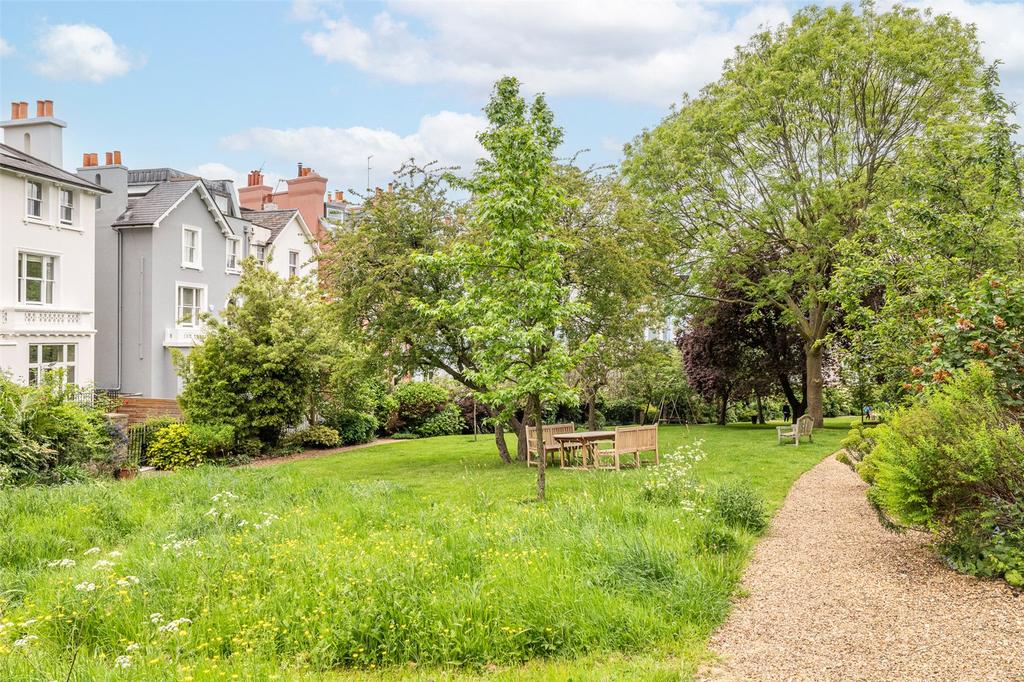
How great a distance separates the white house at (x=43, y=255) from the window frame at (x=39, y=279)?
0.09 feet

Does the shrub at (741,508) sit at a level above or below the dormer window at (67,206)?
below

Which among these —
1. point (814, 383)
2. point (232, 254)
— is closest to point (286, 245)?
point (232, 254)

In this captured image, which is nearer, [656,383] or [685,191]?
[685,191]

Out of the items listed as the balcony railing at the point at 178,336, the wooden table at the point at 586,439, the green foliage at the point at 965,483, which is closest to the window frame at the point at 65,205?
the balcony railing at the point at 178,336

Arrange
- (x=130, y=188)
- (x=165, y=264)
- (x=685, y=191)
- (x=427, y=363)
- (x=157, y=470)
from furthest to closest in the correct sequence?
(x=130, y=188)
(x=165, y=264)
(x=685, y=191)
(x=157, y=470)
(x=427, y=363)

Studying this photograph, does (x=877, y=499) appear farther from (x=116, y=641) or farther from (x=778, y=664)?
(x=116, y=641)

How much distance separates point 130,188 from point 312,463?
20610 millimetres

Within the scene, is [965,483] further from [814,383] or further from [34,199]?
[34,199]

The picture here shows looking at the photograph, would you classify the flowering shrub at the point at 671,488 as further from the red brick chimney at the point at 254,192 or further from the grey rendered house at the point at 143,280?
the red brick chimney at the point at 254,192

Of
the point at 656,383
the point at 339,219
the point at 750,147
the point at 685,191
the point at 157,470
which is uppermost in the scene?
the point at 750,147

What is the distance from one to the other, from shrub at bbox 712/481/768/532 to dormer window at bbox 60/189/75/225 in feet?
87.1

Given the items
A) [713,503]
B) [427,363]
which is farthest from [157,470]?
[713,503]

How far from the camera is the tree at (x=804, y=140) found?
23.7 meters

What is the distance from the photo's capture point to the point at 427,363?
18859mm
